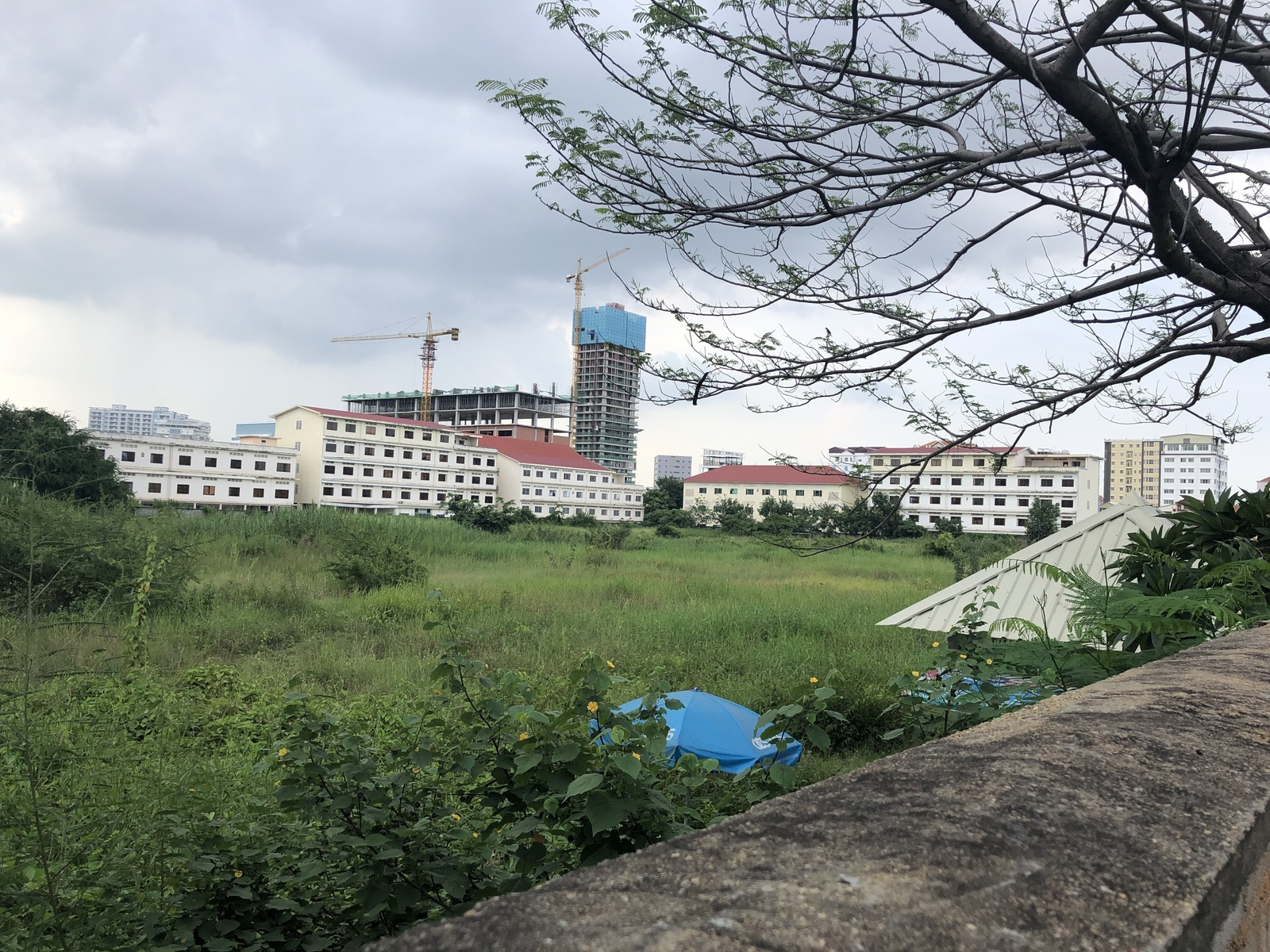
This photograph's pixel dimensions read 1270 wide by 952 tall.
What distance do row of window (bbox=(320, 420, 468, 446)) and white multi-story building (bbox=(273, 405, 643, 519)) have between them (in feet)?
0.16

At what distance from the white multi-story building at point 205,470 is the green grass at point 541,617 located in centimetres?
2318

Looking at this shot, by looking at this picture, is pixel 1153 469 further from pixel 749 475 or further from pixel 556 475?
pixel 556 475

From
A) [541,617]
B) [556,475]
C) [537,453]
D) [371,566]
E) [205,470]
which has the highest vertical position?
[537,453]

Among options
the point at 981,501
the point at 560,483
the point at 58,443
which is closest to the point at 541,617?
the point at 58,443

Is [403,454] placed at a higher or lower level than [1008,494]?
higher

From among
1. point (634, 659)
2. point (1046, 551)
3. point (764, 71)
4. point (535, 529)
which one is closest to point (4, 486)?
point (634, 659)

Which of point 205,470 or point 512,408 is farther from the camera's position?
point 512,408

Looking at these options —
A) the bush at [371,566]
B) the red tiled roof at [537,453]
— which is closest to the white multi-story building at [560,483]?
the red tiled roof at [537,453]

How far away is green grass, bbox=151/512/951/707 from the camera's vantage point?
9.25 m

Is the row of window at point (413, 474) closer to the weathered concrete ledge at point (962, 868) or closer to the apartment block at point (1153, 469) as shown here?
the apartment block at point (1153, 469)

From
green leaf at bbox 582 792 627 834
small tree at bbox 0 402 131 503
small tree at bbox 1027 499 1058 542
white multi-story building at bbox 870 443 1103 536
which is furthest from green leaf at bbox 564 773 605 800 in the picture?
white multi-story building at bbox 870 443 1103 536

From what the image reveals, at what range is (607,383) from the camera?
240 inches

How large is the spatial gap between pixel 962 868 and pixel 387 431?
180 ft

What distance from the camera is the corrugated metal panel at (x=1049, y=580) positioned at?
225 inches
